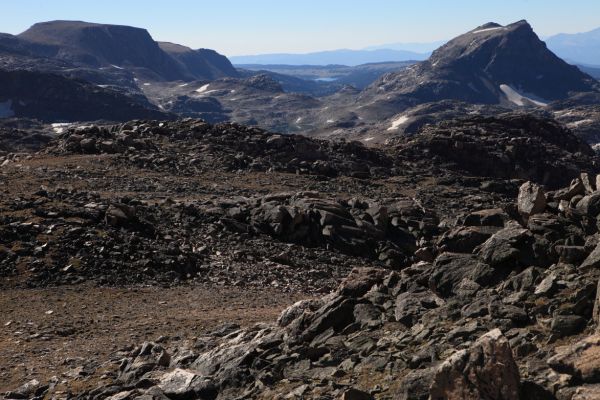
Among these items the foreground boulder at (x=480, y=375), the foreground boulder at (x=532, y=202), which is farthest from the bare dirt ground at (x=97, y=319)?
the foreground boulder at (x=480, y=375)

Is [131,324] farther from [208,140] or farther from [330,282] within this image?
[208,140]

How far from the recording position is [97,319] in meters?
21.8

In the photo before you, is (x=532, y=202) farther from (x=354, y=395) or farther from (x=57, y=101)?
(x=57, y=101)

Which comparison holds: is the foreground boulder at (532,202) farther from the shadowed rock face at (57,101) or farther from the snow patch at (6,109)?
the snow patch at (6,109)

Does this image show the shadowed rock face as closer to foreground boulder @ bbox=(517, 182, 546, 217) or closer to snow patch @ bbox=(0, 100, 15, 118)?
snow patch @ bbox=(0, 100, 15, 118)

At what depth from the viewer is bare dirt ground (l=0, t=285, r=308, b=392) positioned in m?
18.0

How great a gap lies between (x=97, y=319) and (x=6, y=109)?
187m

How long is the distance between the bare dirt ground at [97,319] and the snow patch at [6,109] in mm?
179582

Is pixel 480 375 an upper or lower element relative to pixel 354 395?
upper

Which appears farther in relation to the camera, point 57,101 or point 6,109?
point 57,101

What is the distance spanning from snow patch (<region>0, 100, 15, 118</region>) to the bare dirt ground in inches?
7070

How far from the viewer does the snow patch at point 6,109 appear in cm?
18475

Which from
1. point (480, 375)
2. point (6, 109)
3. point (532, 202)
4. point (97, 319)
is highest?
point (532, 202)

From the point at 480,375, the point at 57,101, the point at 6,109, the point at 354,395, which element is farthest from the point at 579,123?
the point at 480,375
